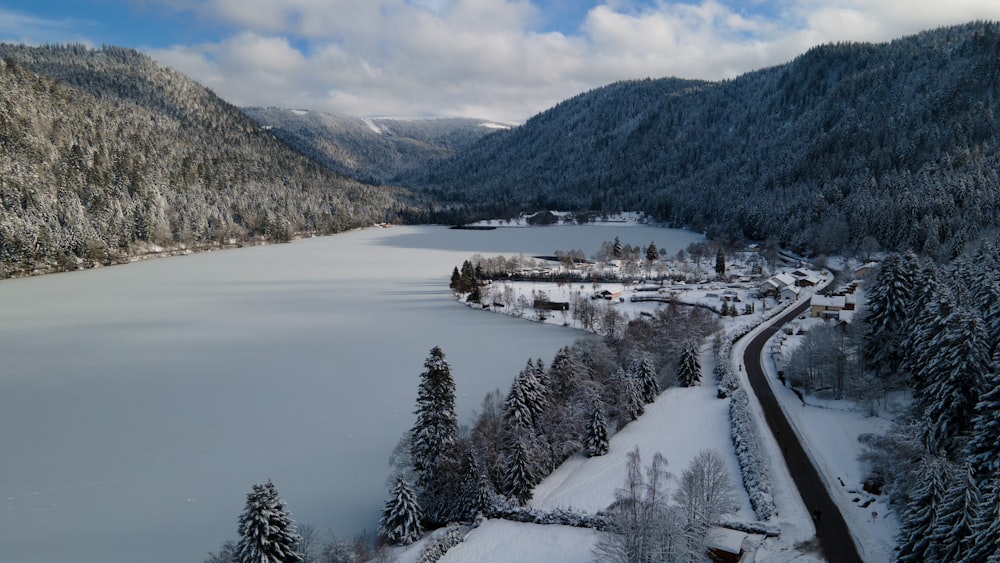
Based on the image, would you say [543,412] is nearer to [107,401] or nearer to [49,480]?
[49,480]

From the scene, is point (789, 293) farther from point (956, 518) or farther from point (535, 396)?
point (956, 518)

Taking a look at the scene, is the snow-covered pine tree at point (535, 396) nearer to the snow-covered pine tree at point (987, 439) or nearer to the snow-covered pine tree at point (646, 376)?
the snow-covered pine tree at point (646, 376)

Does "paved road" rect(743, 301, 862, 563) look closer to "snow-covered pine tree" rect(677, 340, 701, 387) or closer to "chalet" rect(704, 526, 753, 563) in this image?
"chalet" rect(704, 526, 753, 563)

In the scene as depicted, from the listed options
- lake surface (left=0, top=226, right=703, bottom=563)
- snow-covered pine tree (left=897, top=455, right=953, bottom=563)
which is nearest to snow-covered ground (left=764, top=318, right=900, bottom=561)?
snow-covered pine tree (left=897, top=455, right=953, bottom=563)

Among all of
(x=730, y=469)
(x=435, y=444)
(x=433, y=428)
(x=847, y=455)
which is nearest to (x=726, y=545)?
(x=730, y=469)

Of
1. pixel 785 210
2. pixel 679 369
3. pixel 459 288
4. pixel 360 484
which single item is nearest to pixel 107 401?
pixel 360 484

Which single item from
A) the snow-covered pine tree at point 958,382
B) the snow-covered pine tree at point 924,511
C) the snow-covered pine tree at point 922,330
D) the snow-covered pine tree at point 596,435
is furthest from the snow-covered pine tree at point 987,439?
the snow-covered pine tree at point 596,435

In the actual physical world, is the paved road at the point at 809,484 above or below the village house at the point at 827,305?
below
